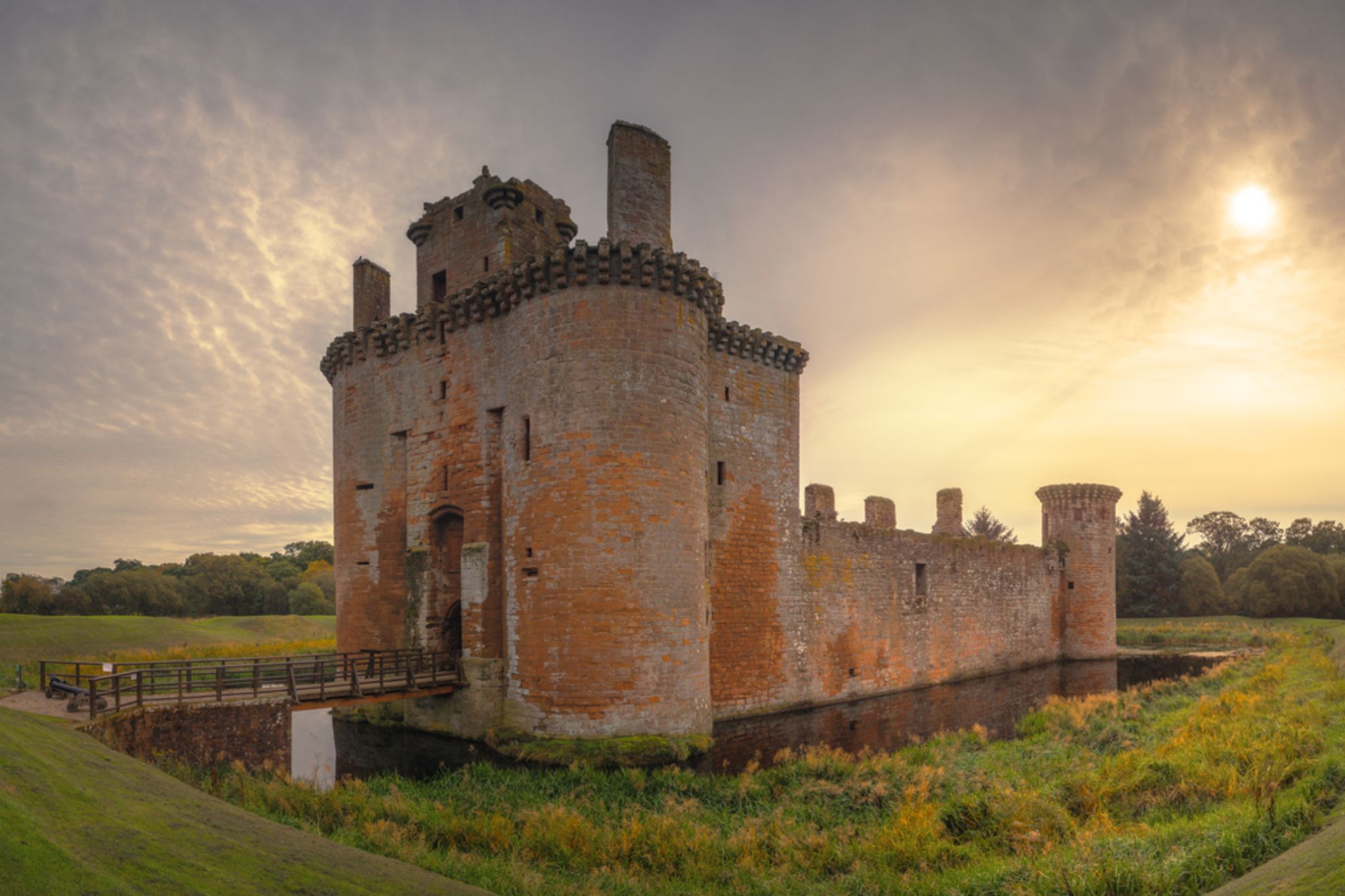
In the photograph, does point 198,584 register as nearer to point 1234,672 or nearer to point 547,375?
point 547,375

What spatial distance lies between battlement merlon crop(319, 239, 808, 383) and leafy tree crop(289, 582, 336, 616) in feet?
108

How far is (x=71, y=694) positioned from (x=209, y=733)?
2691 millimetres

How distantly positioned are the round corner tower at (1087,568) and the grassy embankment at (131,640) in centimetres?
3058

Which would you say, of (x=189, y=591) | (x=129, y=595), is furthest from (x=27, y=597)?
(x=189, y=591)

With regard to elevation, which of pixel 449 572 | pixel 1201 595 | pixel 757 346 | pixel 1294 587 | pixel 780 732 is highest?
pixel 757 346

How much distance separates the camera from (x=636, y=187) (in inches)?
674

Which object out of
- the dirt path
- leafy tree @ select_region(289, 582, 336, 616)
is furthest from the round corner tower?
leafy tree @ select_region(289, 582, 336, 616)

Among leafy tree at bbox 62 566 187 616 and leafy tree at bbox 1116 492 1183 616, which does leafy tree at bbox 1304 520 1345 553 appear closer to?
leafy tree at bbox 1116 492 1183 616

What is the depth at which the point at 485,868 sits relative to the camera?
832cm

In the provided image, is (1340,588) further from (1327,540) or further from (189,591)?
(189,591)

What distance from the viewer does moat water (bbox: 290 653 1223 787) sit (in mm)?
15523

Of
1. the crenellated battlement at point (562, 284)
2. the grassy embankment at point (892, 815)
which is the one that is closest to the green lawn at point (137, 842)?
the grassy embankment at point (892, 815)

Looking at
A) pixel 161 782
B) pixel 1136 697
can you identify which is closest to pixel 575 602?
pixel 161 782

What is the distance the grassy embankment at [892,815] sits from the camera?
25.1 ft
